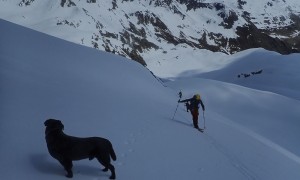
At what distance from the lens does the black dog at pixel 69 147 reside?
7348 mm

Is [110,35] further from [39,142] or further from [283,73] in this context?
[39,142]

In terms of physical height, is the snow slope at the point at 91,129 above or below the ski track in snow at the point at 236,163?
above

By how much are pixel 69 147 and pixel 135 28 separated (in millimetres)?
145671

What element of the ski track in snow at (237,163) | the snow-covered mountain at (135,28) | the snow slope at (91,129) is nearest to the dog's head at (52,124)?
the snow slope at (91,129)

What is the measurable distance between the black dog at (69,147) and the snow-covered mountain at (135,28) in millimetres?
101770

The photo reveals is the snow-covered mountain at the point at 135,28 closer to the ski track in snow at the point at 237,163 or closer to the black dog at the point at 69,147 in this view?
the ski track in snow at the point at 237,163

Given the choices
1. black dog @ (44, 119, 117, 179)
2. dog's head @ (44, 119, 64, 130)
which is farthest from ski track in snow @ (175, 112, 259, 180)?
dog's head @ (44, 119, 64, 130)

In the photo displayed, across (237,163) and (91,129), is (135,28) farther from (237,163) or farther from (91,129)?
(91,129)

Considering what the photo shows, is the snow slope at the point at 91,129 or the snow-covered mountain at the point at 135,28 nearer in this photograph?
the snow slope at the point at 91,129

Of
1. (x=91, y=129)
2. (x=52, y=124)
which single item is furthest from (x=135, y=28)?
(x=52, y=124)

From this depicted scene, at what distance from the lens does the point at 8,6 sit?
162625mm

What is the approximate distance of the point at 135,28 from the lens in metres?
151

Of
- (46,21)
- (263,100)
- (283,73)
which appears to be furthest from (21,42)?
(46,21)

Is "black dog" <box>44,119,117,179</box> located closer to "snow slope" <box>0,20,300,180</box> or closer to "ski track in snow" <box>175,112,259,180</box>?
"snow slope" <box>0,20,300,180</box>
